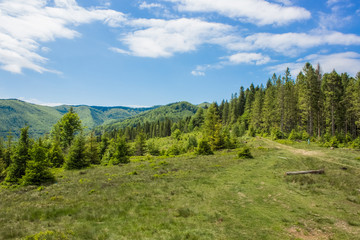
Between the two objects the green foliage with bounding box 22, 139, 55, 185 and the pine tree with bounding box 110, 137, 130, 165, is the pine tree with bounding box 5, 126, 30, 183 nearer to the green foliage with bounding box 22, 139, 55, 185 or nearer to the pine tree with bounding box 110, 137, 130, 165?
the green foliage with bounding box 22, 139, 55, 185

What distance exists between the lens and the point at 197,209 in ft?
40.3

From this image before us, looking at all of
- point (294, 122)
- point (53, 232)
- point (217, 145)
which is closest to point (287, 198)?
point (53, 232)

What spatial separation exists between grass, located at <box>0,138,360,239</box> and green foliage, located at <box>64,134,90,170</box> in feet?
43.6

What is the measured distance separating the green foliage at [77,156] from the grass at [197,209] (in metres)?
13.3

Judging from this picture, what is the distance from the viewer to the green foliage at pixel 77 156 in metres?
32.3

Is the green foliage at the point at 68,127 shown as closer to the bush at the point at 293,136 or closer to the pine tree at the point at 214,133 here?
the pine tree at the point at 214,133

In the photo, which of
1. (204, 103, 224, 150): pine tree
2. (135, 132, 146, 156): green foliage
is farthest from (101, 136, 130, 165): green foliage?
(204, 103, 224, 150): pine tree

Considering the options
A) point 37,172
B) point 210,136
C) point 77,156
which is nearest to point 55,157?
point 77,156

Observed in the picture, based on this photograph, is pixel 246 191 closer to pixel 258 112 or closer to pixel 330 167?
pixel 330 167

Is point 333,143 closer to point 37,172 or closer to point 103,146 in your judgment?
point 37,172

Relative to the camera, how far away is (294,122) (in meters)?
69.1

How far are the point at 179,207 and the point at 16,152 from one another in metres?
26.1

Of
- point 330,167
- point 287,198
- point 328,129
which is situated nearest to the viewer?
point 287,198

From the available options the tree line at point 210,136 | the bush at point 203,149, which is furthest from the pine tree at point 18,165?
the bush at point 203,149
